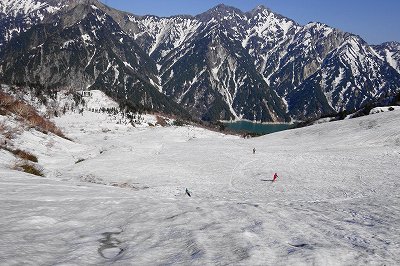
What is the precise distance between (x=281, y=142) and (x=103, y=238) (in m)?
80.3

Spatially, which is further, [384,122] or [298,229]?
[384,122]

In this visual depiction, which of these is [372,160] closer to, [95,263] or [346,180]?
[346,180]

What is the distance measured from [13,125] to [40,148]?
5354 mm

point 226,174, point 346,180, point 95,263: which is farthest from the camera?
point 226,174

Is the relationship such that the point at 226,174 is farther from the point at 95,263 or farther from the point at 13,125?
the point at 95,263

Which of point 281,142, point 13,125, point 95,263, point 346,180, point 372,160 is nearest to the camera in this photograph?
point 95,263

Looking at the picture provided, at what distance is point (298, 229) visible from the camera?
12180 millimetres

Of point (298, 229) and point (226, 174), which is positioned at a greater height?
point (298, 229)

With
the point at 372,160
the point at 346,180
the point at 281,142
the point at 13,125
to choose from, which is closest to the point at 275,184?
the point at 346,180

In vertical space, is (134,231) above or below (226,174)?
above

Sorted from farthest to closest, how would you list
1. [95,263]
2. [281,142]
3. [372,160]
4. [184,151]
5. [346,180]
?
[281,142] → [184,151] → [372,160] → [346,180] → [95,263]

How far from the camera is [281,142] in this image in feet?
288

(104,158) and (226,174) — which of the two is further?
(104,158)

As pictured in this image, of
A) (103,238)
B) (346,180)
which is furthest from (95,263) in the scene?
(346,180)
